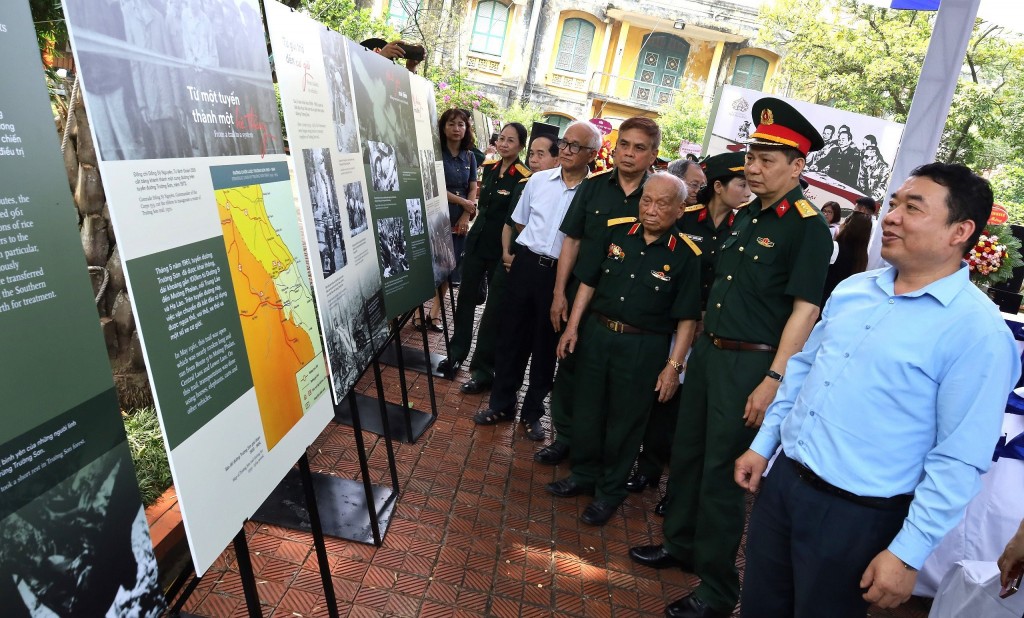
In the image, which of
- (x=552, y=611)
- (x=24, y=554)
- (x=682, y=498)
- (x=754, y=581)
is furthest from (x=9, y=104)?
(x=682, y=498)

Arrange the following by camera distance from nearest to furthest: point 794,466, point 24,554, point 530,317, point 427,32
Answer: point 24,554, point 794,466, point 530,317, point 427,32

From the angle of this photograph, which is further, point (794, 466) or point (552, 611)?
point (552, 611)

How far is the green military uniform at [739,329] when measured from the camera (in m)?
2.42

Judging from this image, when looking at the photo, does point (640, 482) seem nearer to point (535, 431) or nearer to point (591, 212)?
point (535, 431)

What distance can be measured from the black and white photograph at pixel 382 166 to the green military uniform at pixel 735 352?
59.6 inches

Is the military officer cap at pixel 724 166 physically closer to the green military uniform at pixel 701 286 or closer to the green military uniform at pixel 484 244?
the green military uniform at pixel 701 286

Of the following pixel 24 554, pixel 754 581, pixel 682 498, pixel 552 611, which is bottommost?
pixel 552 611

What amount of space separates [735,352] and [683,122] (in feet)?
68.5

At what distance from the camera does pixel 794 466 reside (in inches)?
75.0

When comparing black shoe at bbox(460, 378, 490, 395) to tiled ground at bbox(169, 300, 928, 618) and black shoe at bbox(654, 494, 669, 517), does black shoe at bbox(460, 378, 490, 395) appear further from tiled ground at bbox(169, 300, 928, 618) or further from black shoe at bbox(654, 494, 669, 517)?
black shoe at bbox(654, 494, 669, 517)

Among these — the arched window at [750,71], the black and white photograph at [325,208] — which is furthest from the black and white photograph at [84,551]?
the arched window at [750,71]

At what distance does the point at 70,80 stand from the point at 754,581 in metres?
3.43

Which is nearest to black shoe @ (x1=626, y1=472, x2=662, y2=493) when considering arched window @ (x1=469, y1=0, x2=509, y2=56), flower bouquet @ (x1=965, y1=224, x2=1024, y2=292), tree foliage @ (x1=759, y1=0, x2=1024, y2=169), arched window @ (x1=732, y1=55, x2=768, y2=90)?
flower bouquet @ (x1=965, y1=224, x2=1024, y2=292)

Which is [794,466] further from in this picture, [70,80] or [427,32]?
[427,32]
